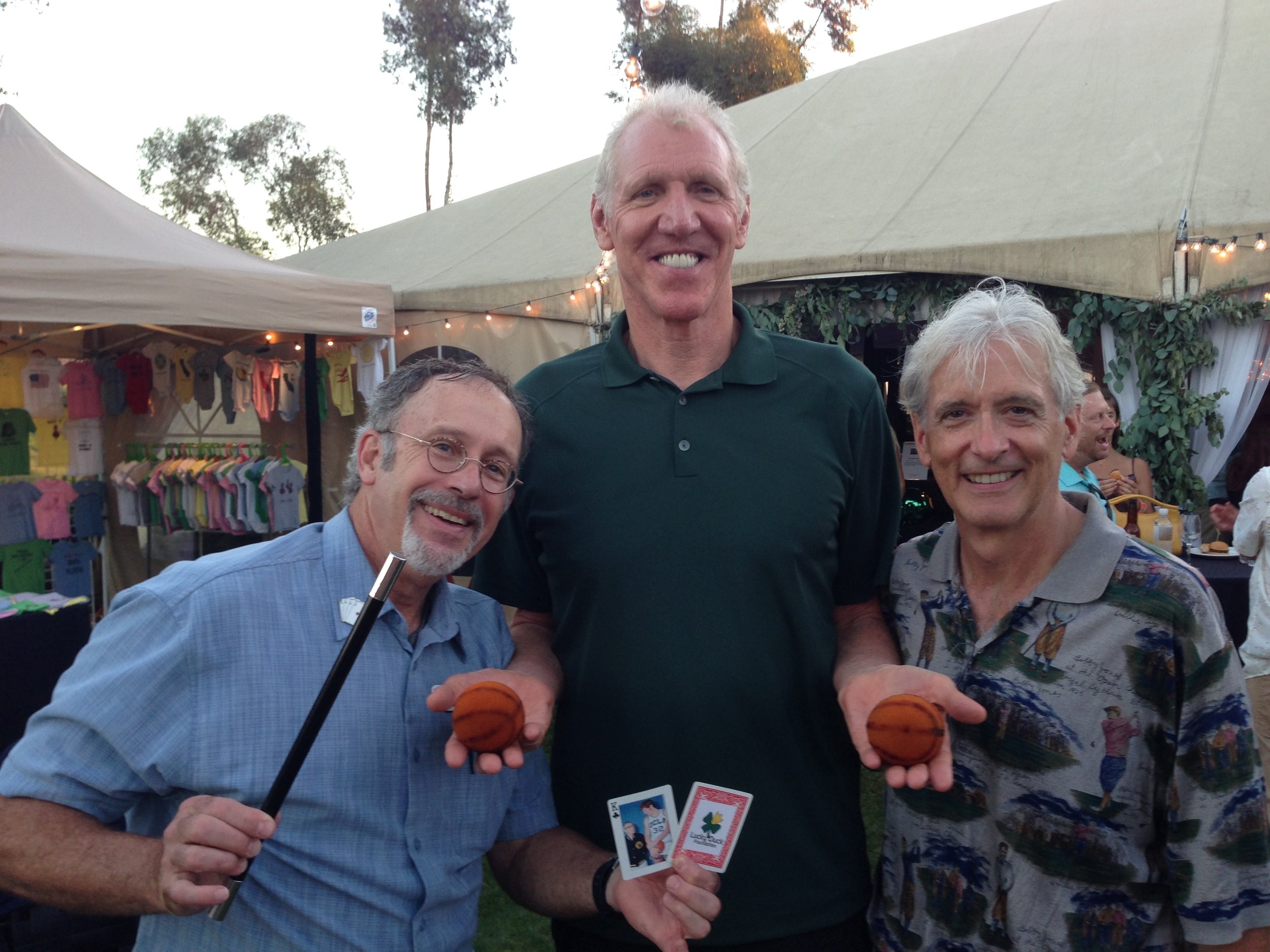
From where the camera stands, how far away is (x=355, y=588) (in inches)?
71.8

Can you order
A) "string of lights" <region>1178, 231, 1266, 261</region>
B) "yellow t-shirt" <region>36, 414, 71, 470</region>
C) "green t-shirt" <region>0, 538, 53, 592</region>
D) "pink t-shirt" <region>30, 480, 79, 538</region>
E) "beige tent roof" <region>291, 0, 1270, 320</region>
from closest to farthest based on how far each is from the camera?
"string of lights" <region>1178, 231, 1266, 261</region> → "beige tent roof" <region>291, 0, 1270, 320</region> → "green t-shirt" <region>0, 538, 53, 592</region> → "pink t-shirt" <region>30, 480, 79, 538</region> → "yellow t-shirt" <region>36, 414, 71, 470</region>

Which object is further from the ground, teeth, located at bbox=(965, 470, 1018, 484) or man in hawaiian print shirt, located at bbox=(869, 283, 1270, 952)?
teeth, located at bbox=(965, 470, 1018, 484)

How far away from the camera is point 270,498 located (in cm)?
773

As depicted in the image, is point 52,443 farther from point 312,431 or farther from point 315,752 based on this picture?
point 315,752

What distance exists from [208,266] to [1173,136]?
6883 mm

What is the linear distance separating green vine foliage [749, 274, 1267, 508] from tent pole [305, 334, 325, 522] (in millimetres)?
3797

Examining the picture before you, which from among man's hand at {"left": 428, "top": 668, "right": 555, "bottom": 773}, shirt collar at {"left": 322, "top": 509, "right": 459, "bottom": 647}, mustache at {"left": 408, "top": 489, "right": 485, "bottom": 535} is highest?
mustache at {"left": 408, "top": 489, "right": 485, "bottom": 535}

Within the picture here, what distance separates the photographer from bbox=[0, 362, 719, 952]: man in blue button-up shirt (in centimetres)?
158

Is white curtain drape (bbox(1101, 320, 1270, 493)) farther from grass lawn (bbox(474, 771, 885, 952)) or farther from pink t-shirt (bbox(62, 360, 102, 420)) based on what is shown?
pink t-shirt (bbox(62, 360, 102, 420))

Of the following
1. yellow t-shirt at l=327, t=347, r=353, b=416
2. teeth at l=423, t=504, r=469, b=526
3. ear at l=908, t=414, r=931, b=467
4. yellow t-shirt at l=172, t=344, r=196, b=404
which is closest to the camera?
teeth at l=423, t=504, r=469, b=526

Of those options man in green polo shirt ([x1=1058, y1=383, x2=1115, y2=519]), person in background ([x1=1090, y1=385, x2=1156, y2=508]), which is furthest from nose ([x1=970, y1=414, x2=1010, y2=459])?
person in background ([x1=1090, y1=385, x2=1156, y2=508])

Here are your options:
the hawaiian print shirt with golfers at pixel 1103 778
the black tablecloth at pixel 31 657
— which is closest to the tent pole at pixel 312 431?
the black tablecloth at pixel 31 657

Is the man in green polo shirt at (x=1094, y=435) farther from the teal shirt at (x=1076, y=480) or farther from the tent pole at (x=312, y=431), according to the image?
the tent pole at (x=312, y=431)

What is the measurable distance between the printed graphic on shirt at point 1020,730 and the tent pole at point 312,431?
6000 millimetres
